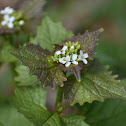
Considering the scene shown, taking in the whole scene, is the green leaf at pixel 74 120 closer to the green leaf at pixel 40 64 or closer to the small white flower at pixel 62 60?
the green leaf at pixel 40 64

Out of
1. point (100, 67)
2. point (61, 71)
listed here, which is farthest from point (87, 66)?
point (61, 71)

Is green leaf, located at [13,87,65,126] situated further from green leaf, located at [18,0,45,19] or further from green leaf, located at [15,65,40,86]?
green leaf, located at [18,0,45,19]

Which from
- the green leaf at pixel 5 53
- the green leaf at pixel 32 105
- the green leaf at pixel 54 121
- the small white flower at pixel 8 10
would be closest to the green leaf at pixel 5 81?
the green leaf at pixel 5 53

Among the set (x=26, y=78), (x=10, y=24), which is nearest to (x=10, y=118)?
(x=26, y=78)

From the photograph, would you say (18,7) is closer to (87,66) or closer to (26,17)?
(26,17)

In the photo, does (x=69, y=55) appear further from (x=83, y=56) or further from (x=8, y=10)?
Answer: (x=8, y=10)

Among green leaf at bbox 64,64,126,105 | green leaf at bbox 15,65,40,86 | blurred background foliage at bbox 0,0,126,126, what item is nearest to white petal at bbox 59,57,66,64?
green leaf at bbox 64,64,126,105
